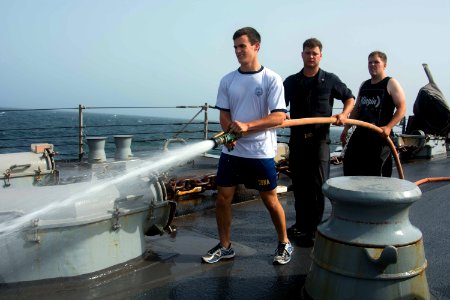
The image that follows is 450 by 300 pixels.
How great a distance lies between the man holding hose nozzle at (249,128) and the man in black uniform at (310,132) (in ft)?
2.30

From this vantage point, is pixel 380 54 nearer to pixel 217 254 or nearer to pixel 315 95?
pixel 315 95

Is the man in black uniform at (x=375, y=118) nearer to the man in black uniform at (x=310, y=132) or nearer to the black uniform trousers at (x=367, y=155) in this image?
the black uniform trousers at (x=367, y=155)

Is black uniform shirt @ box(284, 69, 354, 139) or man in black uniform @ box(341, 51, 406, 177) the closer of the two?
black uniform shirt @ box(284, 69, 354, 139)

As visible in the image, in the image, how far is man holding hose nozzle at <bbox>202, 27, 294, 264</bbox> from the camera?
3422mm

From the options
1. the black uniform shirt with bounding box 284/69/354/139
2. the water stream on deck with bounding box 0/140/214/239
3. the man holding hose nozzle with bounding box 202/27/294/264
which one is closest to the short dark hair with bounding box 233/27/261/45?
the man holding hose nozzle with bounding box 202/27/294/264

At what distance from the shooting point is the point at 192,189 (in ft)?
18.5

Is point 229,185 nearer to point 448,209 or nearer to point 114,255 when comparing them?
point 114,255

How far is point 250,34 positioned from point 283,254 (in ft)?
5.72

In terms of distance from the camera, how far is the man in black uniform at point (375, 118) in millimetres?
4332

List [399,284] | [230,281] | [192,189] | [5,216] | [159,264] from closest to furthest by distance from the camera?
[399,284] → [5,216] → [230,281] → [159,264] → [192,189]

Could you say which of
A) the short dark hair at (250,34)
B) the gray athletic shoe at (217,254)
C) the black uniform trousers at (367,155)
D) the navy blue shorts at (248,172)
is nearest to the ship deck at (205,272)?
the gray athletic shoe at (217,254)

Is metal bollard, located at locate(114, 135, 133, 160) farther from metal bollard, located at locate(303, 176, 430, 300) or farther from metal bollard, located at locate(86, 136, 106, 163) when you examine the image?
metal bollard, located at locate(303, 176, 430, 300)

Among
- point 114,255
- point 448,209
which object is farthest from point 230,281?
point 448,209

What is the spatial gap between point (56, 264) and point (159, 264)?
81 centimetres
